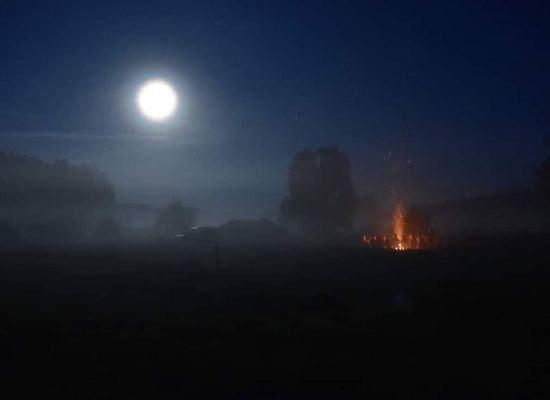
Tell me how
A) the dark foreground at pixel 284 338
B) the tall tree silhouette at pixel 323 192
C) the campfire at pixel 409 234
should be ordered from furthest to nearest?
the tall tree silhouette at pixel 323 192 < the campfire at pixel 409 234 < the dark foreground at pixel 284 338

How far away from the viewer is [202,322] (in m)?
15.8

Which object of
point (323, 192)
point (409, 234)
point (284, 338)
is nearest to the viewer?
point (284, 338)

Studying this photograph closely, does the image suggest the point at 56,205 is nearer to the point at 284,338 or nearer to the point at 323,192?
the point at 323,192

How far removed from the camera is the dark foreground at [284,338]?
32.3 ft

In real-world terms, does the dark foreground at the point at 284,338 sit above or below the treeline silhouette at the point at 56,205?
below

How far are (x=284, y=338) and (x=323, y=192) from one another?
78621 millimetres

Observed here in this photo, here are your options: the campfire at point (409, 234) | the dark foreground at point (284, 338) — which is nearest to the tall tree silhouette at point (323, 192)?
the campfire at point (409, 234)

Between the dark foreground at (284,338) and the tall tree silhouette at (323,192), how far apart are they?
66.0 m

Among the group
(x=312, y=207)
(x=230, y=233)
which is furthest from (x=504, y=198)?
(x=230, y=233)

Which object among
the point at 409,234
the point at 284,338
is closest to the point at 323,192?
the point at 409,234

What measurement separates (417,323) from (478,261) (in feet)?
63.3

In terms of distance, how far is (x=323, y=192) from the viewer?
9131 centimetres

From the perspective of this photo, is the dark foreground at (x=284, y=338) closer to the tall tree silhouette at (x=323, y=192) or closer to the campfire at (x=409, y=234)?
the campfire at (x=409, y=234)

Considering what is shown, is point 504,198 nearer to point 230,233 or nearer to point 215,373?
point 230,233
